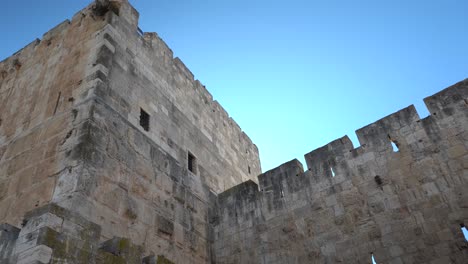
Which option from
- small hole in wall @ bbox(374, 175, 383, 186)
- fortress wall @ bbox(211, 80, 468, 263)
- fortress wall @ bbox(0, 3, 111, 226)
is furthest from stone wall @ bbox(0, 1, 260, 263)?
small hole in wall @ bbox(374, 175, 383, 186)

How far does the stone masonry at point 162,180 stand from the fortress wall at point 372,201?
0.02 metres

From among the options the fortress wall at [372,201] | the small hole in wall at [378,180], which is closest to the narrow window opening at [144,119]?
the fortress wall at [372,201]

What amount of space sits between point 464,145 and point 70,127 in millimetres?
6649

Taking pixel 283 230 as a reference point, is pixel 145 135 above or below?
above

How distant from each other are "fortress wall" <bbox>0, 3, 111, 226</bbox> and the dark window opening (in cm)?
311

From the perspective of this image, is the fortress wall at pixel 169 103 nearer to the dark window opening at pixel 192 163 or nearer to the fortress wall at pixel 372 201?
the dark window opening at pixel 192 163

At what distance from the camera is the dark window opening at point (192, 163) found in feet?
30.6

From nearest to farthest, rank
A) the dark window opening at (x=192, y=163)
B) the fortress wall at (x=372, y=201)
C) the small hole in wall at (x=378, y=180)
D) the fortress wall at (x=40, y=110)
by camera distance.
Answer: the fortress wall at (x=372, y=201) → the fortress wall at (x=40, y=110) → the small hole in wall at (x=378, y=180) → the dark window opening at (x=192, y=163)

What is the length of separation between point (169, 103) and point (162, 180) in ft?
8.06

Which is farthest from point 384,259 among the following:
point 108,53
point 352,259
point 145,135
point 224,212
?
point 108,53

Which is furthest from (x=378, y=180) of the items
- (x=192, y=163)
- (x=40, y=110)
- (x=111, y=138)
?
(x=40, y=110)

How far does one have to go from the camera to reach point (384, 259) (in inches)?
250

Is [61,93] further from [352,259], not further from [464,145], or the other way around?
[464,145]

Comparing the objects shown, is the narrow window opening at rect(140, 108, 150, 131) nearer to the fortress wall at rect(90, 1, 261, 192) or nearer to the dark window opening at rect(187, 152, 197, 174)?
the fortress wall at rect(90, 1, 261, 192)
